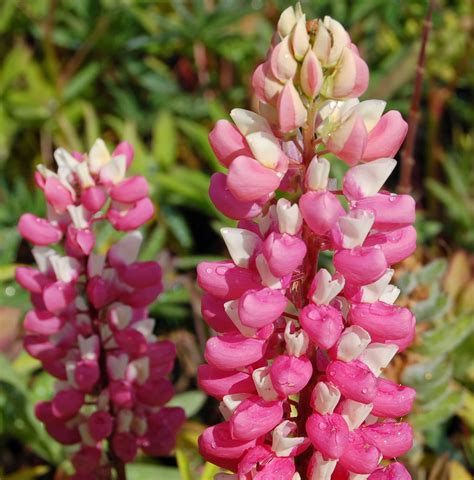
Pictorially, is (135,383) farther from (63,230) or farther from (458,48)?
(458,48)

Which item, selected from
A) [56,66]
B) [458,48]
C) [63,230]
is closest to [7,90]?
[56,66]

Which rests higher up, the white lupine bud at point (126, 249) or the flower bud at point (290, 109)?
the flower bud at point (290, 109)

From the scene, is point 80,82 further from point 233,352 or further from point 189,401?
point 233,352

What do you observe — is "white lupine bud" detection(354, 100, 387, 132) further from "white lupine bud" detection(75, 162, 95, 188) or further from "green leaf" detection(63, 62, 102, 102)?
"green leaf" detection(63, 62, 102, 102)

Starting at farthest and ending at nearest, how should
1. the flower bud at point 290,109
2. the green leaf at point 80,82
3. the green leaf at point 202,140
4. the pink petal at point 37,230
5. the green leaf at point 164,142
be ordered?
the green leaf at point 80,82 → the green leaf at point 164,142 → the green leaf at point 202,140 → the pink petal at point 37,230 → the flower bud at point 290,109

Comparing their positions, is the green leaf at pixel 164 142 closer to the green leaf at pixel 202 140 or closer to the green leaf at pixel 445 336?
the green leaf at pixel 202 140

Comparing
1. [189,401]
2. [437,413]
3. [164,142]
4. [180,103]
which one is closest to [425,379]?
[437,413]

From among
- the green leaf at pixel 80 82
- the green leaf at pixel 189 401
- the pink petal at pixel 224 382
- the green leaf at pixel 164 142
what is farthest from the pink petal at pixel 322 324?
the green leaf at pixel 80 82
